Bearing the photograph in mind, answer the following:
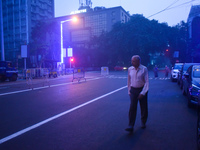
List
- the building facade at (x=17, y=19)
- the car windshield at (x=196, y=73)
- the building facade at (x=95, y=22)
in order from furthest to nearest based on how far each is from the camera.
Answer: the building facade at (x=95, y=22), the building facade at (x=17, y=19), the car windshield at (x=196, y=73)

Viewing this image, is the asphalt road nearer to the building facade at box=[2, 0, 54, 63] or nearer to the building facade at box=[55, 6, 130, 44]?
the building facade at box=[55, 6, 130, 44]

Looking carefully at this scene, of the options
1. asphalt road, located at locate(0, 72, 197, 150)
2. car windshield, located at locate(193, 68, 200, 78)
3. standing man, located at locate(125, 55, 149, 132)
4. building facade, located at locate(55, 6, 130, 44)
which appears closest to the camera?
asphalt road, located at locate(0, 72, 197, 150)

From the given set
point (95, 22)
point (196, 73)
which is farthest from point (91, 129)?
point (95, 22)

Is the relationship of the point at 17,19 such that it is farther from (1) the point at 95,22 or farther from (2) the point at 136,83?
(2) the point at 136,83

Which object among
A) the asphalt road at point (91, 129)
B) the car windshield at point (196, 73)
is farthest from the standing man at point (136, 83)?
the car windshield at point (196, 73)

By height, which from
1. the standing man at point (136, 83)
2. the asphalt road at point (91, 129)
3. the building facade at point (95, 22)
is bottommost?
the asphalt road at point (91, 129)

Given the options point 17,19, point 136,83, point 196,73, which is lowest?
point 136,83

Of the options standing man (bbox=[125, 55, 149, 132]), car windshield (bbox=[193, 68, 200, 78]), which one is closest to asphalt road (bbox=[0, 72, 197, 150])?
standing man (bbox=[125, 55, 149, 132])

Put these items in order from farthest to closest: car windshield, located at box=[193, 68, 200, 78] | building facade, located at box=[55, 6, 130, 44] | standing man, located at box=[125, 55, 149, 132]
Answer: building facade, located at box=[55, 6, 130, 44]
car windshield, located at box=[193, 68, 200, 78]
standing man, located at box=[125, 55, 149, 132]

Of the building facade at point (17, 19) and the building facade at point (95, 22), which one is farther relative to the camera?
the building facade at point (95, 22)

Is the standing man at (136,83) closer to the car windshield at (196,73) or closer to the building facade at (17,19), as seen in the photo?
the car windshield at (196,73)

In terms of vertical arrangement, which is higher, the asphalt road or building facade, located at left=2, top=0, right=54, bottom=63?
building facade, located at left=2, top=0, right=54, bottom=63

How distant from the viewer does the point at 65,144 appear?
3852mm

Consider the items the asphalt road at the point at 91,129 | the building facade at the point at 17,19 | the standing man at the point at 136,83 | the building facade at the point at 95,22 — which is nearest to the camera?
the asphalt road at the point at 91,129
